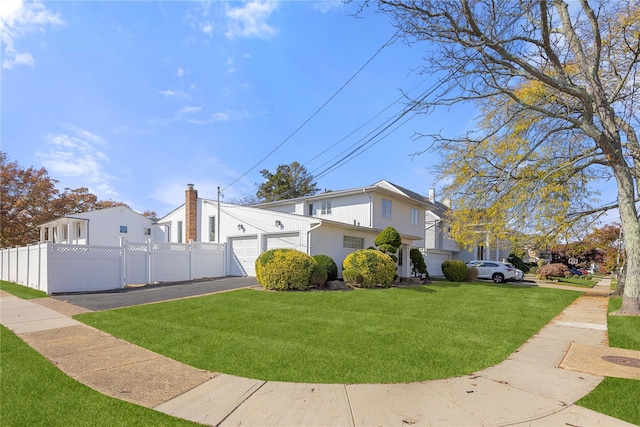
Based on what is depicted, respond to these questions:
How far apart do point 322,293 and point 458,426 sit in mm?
9161

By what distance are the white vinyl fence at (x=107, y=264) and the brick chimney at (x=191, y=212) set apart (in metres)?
3.15

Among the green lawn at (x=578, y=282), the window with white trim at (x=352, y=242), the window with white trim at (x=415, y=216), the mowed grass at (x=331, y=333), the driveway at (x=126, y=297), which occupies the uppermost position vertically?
the window with white trim at (x=415, y=216)

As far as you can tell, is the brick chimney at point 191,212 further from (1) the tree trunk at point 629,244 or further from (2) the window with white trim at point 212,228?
(1) the tree trunk at point 629,244

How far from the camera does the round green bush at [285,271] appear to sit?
12.8 meters

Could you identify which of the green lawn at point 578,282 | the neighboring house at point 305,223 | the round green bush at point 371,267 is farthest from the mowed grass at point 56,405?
the green lawn at point 578,282

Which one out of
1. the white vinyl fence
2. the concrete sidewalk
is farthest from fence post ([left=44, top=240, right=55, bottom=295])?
the concrete sidewalk

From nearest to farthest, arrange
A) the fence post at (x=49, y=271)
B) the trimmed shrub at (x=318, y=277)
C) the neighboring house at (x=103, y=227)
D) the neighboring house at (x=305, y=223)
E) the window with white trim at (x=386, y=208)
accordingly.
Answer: the fence post at (x=49, y=271)
the trimmed shrub at (x=318, y=277)
the neighboring house at (x=305, y=223)
the window with white trim at (x=386, y=208)
the neighboring house at (x=103, y=227)

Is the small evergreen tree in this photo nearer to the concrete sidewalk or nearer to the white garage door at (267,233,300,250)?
the white garage door at (267,233,300,250)

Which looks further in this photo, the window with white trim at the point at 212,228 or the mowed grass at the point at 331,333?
the window with white trim at the point at 212,228

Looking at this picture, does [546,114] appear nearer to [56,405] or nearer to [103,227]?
[56,405]

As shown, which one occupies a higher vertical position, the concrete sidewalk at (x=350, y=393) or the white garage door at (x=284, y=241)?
the white garage door at (x=284, y=241)

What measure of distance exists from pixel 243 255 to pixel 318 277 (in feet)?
21.4

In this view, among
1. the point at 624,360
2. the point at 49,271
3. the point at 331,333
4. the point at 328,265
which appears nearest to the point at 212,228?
the point at 328,265

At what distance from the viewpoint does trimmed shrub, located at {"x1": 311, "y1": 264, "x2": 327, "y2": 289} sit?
13766mm
